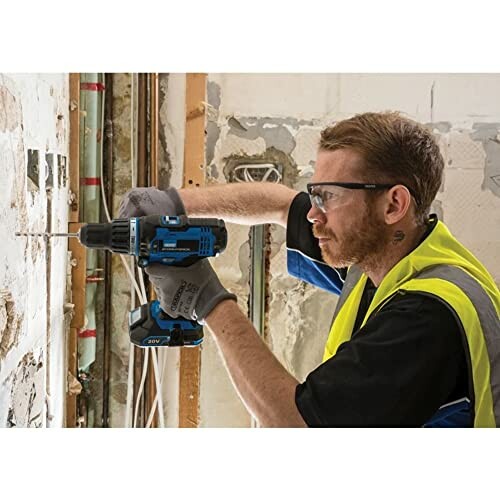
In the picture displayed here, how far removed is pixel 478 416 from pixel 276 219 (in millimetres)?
710

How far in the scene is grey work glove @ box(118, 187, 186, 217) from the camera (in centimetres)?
138

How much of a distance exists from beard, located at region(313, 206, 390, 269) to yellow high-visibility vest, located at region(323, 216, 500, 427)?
0.07m

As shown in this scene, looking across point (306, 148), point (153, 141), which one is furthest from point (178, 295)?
point (306, 148)

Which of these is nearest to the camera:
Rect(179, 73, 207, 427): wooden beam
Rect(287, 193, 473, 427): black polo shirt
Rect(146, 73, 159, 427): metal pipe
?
Rect(287, 193, 473, 427): black polo shirt

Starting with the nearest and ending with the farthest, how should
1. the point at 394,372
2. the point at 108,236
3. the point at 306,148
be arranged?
the point at 394,372 < the point at 108,236 < the point at 306,148

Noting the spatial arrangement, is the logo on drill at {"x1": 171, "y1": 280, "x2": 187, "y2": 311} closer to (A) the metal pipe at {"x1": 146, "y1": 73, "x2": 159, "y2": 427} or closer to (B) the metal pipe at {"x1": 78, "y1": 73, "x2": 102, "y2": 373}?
(B) the metal pipe at {"x1": 78, "y1": 73, "x2": 102, "y2": 373}

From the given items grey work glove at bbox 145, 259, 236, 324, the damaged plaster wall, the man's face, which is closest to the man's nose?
the man's face

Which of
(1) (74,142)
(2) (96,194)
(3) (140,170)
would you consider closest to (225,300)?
(1) (74,142)

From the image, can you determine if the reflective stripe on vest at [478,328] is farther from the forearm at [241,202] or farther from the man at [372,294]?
the forearm at [241,202]

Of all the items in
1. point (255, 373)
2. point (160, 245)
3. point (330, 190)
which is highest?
point (330, 190)

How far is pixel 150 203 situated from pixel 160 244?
0.55 feet

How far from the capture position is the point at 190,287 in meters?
1.32

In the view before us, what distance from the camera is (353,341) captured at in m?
1.12

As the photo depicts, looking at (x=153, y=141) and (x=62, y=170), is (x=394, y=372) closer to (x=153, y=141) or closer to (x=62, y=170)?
(x=62, y=170)
